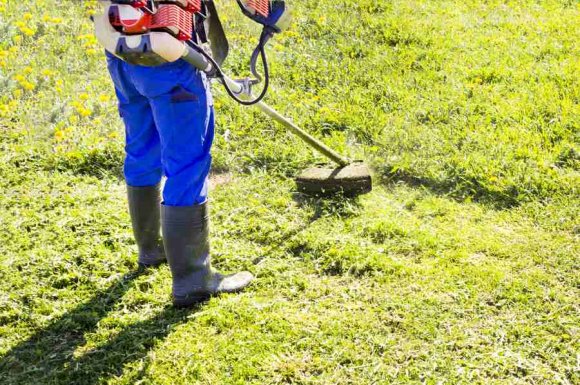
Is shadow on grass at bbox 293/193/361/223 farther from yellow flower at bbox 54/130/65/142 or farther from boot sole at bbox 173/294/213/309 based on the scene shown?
yellow flower at bbox 54/130/65/142

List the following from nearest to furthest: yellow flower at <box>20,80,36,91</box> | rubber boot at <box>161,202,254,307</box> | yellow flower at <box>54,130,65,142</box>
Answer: rubber boot at <box>161,202,254,307</box> → yellow flower at <box>54,130,65,142</box> → yellow flower at <box>20,80,36,91</box>

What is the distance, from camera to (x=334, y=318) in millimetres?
3701

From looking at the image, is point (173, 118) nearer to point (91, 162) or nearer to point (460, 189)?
point (91, 162)

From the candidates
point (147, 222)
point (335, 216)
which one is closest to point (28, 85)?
point (147, 222)

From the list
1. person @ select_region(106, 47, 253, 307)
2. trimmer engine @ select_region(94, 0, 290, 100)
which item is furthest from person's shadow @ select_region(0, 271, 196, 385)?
trimmer engine @ select_region(94, 0, 290, 100)

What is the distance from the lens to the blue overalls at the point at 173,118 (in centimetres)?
339

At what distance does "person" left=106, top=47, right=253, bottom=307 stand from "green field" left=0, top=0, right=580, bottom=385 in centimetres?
17

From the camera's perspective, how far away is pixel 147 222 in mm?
4012

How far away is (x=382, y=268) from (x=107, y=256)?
1.51 m

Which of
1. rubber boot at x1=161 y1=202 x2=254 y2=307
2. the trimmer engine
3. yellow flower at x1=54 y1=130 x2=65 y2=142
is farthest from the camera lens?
yellow flower at x1=54 y1=130 x2=65 y2=142

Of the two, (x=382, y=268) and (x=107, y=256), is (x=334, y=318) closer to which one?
(x=382, y=268)

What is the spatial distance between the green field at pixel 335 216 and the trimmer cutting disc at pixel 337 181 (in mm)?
108

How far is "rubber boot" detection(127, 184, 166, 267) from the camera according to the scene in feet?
12.9

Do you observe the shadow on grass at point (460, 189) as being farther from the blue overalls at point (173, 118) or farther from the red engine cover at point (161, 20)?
the red engine cover at point (161, 20)
